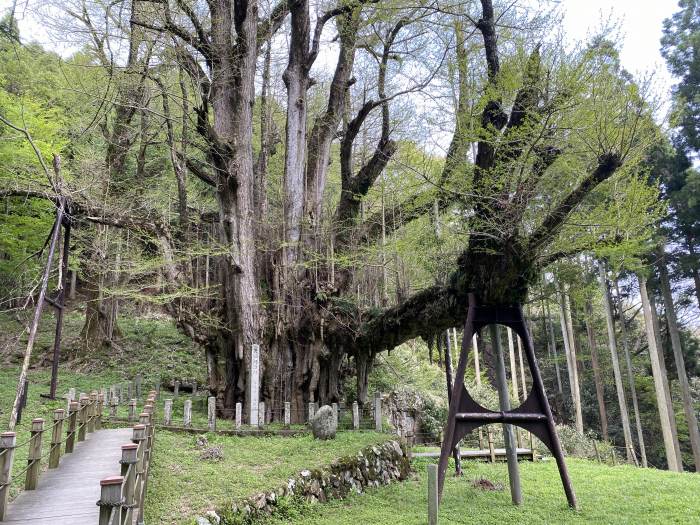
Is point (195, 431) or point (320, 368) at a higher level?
point (320, 368)

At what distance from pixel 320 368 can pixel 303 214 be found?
3.97 meters

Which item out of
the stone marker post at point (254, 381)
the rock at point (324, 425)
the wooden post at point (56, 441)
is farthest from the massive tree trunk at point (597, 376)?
the wooden post at point (56, 441)

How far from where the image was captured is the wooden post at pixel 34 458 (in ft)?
16.3

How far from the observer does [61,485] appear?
5.11 m

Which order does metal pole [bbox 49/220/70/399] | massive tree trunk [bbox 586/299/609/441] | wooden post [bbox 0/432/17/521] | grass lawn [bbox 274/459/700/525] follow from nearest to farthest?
wooden post [bbox 0/432/17/521], grass lawn [bbox 274/459/700/525], metal pole [bbox 49/220/70/399], massive tree trunk [bbox 586/299/609/441]

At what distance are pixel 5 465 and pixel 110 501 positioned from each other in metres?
2.38

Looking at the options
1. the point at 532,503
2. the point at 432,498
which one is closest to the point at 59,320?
the point at 432,498

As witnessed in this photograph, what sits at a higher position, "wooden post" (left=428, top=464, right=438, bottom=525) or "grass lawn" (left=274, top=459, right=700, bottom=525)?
"wooden post" (left=428, top=464, right=438, bottom=525)

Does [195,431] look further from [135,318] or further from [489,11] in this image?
[135,318]

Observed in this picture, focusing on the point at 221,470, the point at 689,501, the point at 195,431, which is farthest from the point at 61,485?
the point at 689,501

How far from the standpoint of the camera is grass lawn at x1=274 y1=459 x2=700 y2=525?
6270 mm

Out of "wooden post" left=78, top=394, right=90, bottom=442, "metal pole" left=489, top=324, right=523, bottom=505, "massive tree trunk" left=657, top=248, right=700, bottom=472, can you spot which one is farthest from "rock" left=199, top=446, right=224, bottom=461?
"massive tree trunk" left=657, top=248, right=700, bottom=472

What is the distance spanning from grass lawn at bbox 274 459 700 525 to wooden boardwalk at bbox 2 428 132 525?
2.48 m

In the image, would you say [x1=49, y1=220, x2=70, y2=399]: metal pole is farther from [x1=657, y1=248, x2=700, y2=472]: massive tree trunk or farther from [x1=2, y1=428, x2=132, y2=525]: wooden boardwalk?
[x1=657, y1=248, x2=700, y2=472]: massive tree trunk
